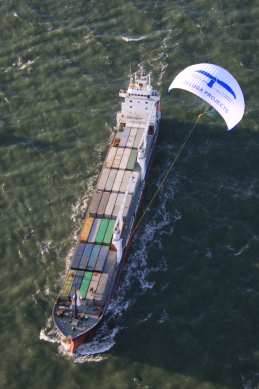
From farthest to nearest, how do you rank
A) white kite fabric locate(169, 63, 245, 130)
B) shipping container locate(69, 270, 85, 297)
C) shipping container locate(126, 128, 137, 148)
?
1. shipping container locate(126, 128, 137, 148)
2. white kite fabric locate(169, 63, 245, 130)
3. shipping container locate(69, 270, 85, 297)

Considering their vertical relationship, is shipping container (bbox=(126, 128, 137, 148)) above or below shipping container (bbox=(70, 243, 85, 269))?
above

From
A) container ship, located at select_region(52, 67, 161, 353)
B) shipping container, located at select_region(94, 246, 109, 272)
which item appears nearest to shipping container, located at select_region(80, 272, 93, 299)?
container ship, located at select_region(52, 67, 161, 353)

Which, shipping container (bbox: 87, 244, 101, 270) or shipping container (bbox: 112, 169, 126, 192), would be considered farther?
shipping container (bbox: 112, 169, 126, 192)

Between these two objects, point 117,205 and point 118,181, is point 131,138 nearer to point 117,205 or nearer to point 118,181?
point 118,181

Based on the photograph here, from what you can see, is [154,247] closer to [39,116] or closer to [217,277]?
[217,277]

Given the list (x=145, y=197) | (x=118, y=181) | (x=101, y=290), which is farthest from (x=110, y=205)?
(x=101, y=290)

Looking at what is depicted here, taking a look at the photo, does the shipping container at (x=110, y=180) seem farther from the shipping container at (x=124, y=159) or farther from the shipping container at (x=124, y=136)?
the shipping container at (x=124, y=136)

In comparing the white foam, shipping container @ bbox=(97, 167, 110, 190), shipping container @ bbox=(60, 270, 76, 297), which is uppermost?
the white foam

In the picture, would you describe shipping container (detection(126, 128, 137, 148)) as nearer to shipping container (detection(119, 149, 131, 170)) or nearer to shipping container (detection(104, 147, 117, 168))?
shipping container (detection(119, 149, 131, 170))
